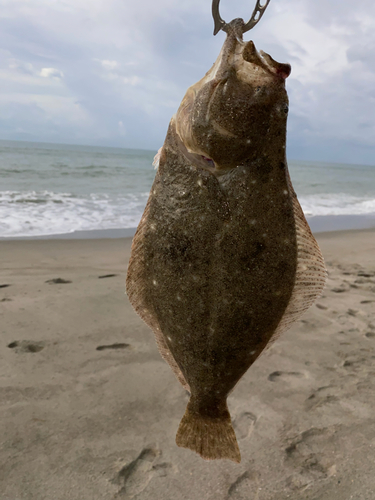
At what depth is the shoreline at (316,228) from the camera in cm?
923

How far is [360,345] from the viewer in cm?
482

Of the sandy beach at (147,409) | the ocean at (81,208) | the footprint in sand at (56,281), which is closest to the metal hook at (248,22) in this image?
the sandy beach at (147,409)

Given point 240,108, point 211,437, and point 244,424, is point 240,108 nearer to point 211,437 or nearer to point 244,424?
point 211,437

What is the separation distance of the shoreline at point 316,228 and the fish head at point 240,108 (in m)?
8.22

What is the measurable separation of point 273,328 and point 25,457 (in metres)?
2.46

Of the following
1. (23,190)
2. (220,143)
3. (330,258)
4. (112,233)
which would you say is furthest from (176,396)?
(23,190)

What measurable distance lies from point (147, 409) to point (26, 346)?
165 centimetres

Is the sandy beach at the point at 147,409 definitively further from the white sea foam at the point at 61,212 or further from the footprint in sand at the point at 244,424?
the white sea foam at the point at 61,212

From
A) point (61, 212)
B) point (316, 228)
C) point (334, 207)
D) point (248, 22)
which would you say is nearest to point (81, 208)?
point (61, 212)

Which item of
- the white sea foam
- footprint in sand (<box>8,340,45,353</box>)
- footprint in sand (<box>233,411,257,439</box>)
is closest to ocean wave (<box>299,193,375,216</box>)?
the white sea foam

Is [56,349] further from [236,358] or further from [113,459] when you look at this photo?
[236,358]

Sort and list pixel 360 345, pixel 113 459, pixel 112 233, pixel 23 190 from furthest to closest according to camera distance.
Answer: pixel 23 190
pixel 112 233
pixel 360 345
pixel 113 459

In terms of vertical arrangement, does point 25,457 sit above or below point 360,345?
below

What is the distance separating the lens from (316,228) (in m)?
12.8
